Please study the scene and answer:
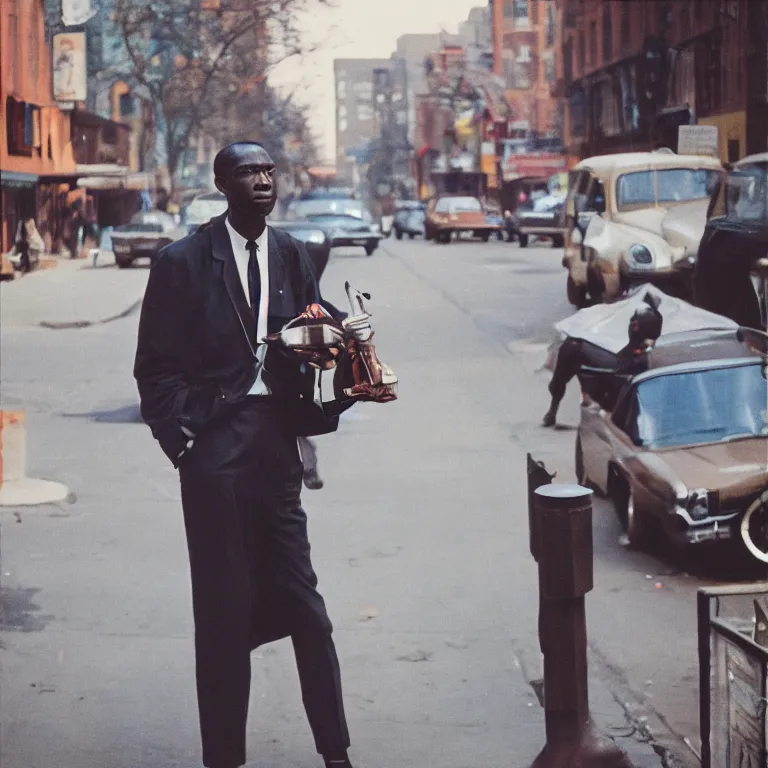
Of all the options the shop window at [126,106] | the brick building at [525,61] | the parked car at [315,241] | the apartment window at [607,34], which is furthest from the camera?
the brick building at [525,61]

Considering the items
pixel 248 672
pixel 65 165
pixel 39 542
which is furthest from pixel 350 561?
pixel 65 165

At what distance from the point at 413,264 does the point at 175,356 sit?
110 feet

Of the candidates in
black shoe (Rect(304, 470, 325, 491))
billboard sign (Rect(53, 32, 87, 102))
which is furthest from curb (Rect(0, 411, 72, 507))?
billboard sign (Rect(53, 32, 87, 102))

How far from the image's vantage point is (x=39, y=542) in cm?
855

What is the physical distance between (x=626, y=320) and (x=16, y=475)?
4140mm

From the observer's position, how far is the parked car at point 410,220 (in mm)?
58375

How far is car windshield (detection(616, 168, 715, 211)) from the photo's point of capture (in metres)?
20.0

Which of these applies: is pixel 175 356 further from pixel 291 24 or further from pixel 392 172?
pixel 392 172

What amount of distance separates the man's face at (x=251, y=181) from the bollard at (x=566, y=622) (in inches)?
47.6

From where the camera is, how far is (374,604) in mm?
7246

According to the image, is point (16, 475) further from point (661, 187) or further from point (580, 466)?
point (661, 187)

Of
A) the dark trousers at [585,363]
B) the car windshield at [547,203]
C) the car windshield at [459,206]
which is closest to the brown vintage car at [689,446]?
the dark trousers at [585,363]

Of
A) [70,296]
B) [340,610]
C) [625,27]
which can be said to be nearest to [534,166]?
Answer: [625,27]

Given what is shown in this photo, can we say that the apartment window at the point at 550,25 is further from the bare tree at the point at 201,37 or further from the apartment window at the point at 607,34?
the bare tree at the point at 201,37
